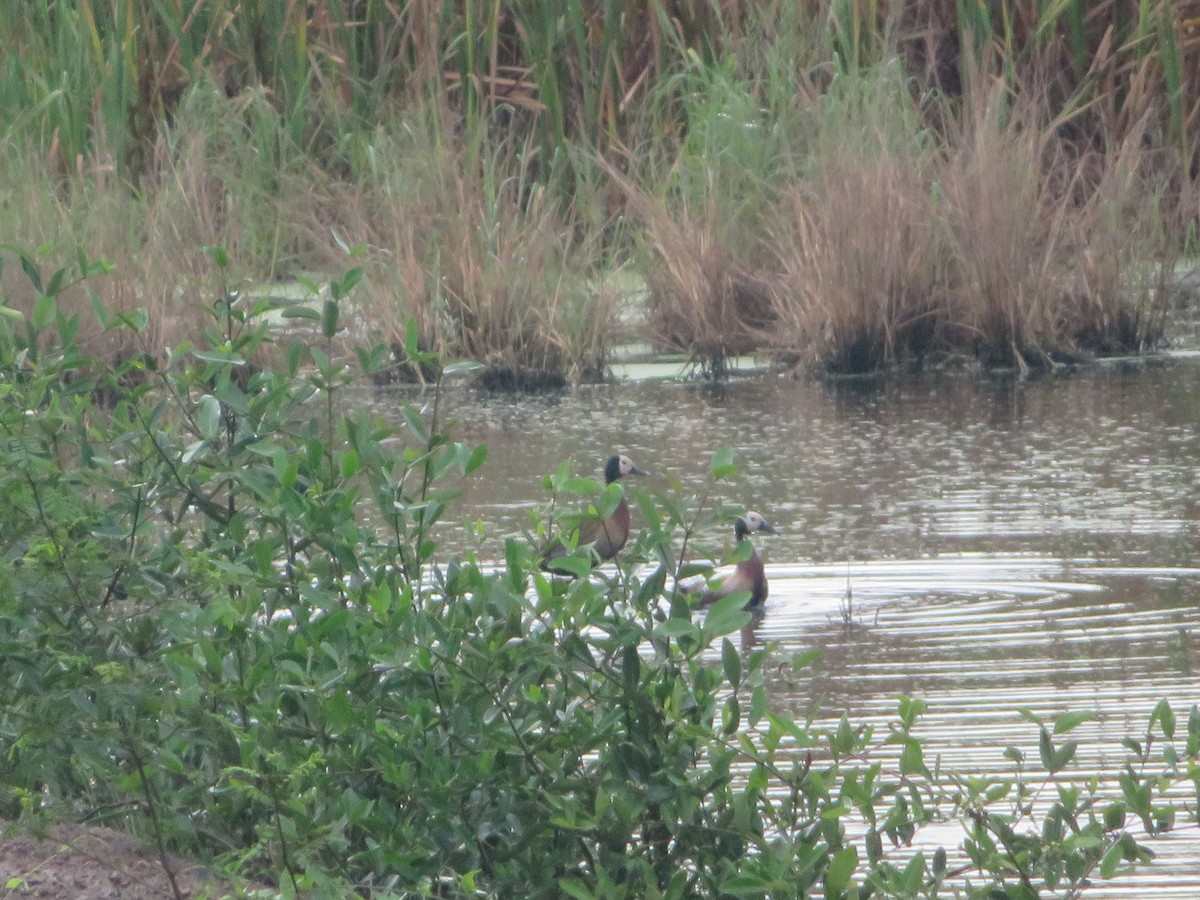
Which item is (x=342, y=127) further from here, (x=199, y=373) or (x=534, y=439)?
(x=199, y=373)

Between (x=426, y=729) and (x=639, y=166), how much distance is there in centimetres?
845

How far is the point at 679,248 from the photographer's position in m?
9.74

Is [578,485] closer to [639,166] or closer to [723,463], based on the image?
[723,463]

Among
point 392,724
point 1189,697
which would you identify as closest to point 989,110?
point 1189,697

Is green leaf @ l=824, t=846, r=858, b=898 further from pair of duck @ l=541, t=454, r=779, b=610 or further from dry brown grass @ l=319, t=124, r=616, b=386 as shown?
dry brown grass @ l=319, t=124, r=616, b=386

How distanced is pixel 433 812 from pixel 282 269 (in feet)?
26.9

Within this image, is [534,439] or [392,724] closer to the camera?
[392,724]

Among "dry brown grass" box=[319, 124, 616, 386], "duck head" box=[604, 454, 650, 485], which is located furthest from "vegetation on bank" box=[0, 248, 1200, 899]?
"dry brown grass" box=[319, 124, 616, 386]

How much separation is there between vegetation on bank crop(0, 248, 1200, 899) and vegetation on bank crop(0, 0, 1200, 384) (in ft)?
18.0

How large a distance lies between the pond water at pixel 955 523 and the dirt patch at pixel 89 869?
67cm

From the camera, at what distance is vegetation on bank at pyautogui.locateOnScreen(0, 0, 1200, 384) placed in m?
9.42

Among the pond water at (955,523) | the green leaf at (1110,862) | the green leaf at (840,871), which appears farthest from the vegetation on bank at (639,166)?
the green leaf at (1110,862)

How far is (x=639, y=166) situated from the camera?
1119cm

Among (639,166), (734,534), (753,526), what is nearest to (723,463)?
(753,526)
